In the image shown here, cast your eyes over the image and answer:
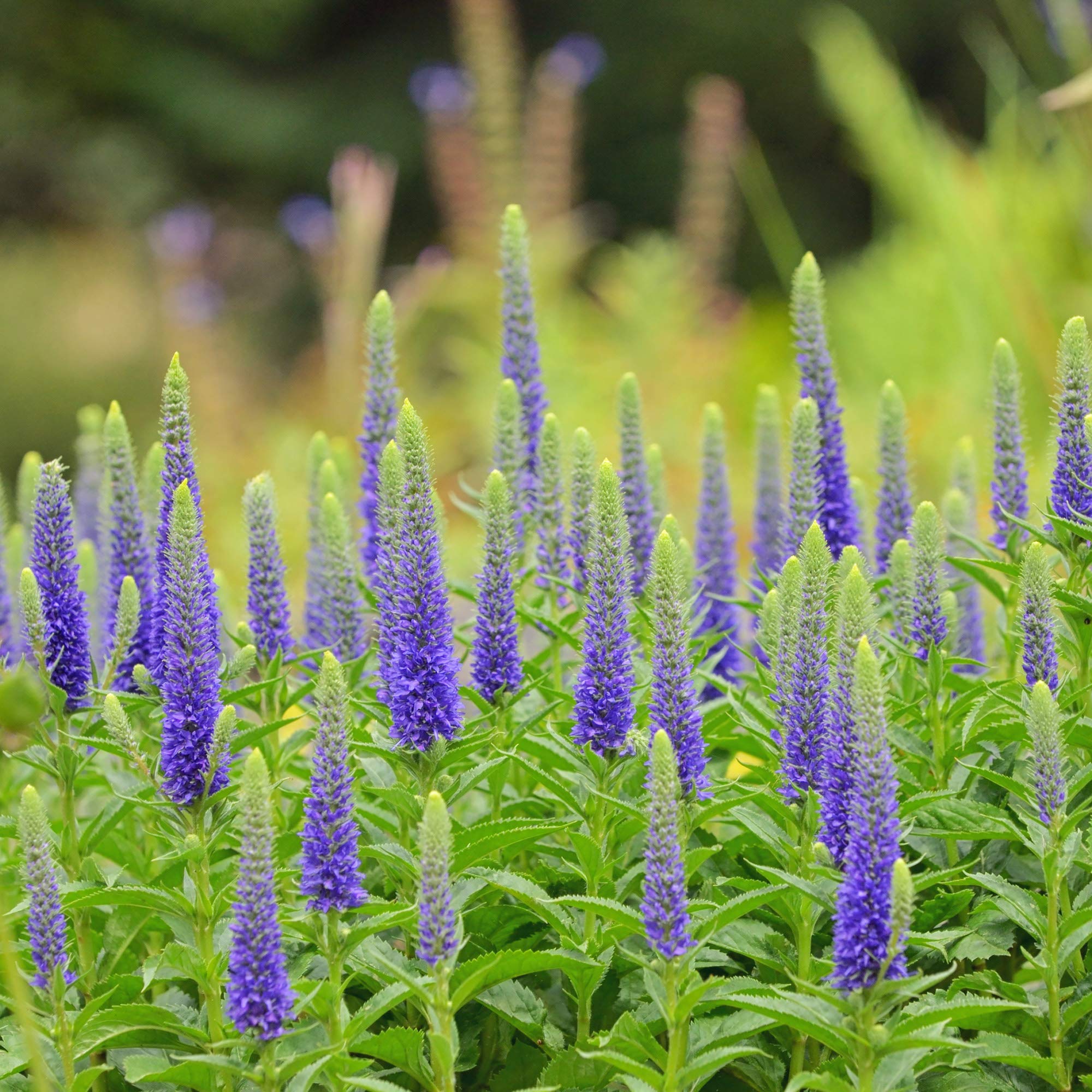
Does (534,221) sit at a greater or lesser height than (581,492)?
greater

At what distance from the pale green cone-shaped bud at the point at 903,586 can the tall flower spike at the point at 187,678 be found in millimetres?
1546

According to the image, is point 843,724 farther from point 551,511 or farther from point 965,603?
point 965,603

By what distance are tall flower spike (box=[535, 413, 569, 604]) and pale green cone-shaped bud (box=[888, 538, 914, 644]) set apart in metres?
0.84

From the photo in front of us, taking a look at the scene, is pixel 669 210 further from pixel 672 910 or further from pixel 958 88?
pixel 672 910

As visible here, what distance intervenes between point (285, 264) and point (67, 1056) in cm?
1983

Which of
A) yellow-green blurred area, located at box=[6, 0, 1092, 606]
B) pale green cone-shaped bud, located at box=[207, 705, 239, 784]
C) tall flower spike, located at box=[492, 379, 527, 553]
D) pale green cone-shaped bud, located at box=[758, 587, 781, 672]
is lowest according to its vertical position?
pale green cone-shaped bud, located at box=[207, 705, 239, 784]

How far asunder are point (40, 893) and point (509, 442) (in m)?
1.69

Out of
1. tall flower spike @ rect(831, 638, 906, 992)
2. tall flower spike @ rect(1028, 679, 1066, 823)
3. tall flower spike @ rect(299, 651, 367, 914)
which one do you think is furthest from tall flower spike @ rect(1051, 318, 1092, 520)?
tall flower spike @ rect(299, 651, 367, 914)

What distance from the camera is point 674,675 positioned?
2.59m

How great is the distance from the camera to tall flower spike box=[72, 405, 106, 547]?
14.3 ft

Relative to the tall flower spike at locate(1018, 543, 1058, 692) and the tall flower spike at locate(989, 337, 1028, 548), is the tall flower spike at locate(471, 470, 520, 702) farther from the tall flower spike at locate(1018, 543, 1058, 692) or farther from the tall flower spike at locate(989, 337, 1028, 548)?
the tall flower spike at locate(989, 337, 1028, 548)

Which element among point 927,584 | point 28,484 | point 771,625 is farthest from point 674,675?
point 28,484

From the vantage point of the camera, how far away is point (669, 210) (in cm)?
2125

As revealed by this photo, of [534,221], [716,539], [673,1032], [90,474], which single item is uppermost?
[534,221]
